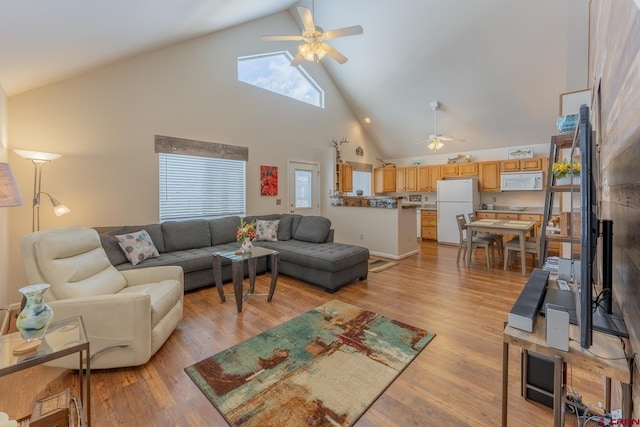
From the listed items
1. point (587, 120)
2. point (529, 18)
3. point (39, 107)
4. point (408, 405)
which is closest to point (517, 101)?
point (529, 18)

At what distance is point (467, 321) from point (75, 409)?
9.91 feet

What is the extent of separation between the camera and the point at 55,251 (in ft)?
6.64

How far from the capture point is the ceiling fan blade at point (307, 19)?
284cm

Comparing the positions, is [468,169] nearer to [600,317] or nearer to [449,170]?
[449,170]

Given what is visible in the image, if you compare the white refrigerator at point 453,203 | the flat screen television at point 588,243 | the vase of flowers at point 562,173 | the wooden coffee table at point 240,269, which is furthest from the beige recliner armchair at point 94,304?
the white refrigerator at point 453,203

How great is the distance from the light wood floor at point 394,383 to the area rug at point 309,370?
3.4 inches

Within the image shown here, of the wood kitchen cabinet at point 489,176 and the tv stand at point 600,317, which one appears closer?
the tv stand at point 600,317

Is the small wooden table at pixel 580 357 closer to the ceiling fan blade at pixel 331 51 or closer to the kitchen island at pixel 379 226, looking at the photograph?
the ceiling fan blade at pixel 331 51

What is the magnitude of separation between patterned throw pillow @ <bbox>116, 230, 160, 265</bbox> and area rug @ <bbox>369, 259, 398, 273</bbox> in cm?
328

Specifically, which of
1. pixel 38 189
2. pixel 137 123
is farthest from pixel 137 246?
pixel 137 123

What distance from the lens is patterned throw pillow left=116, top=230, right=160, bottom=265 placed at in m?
3.32

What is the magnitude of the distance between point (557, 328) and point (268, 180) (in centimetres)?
502

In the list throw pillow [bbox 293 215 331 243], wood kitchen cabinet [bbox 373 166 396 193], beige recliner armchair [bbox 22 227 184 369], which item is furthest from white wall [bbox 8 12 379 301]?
wood kitchen cabinet [bbox 373 166 396 193]

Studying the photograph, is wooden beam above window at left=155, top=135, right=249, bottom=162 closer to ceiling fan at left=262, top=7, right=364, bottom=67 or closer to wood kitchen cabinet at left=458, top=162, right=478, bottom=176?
ceiling fan at left=262, top=7, right=364, bottom=67
